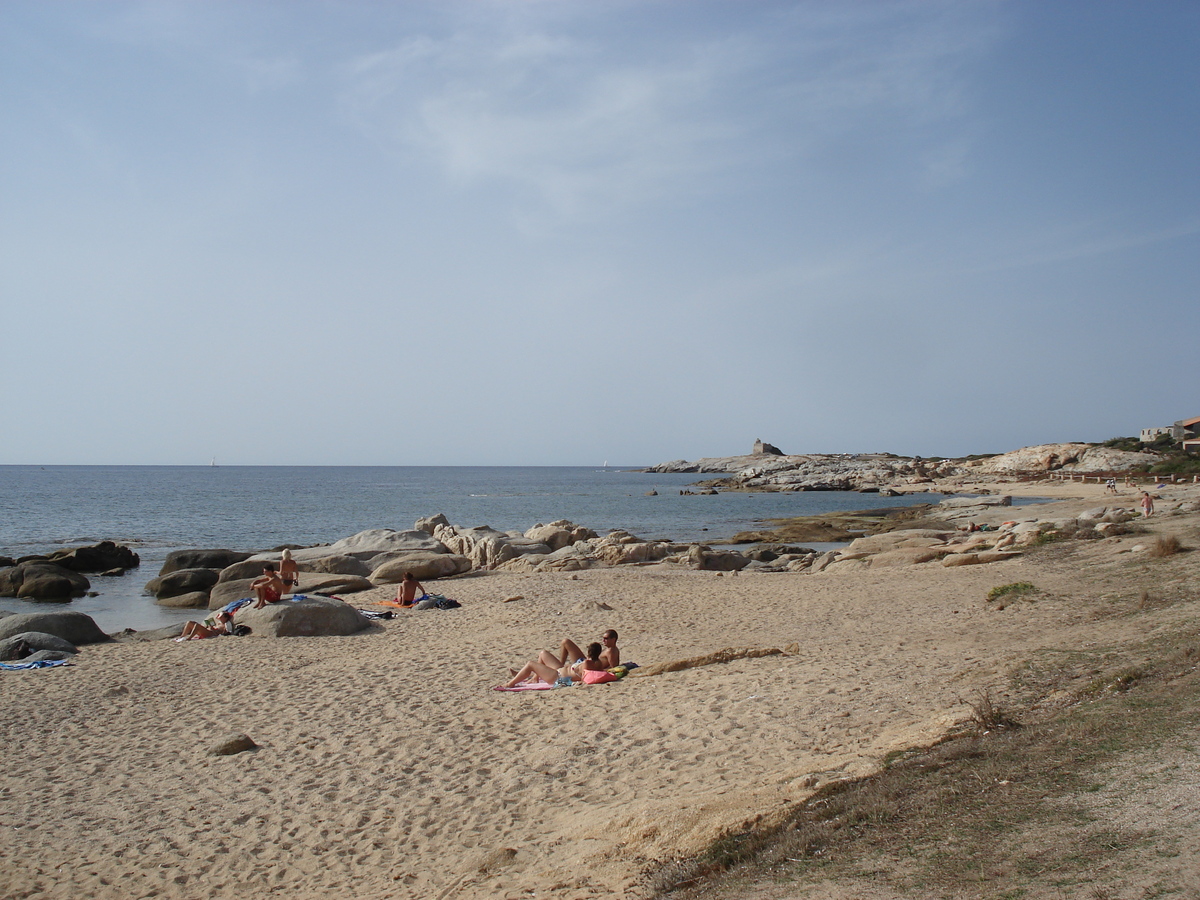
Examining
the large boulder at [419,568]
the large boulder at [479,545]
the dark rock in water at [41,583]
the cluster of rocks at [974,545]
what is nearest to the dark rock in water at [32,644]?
the large boulder at [419,568]

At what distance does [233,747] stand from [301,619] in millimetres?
A: 7581

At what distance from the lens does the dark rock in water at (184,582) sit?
85.1ft

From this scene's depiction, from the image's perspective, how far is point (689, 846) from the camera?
5.62 meters

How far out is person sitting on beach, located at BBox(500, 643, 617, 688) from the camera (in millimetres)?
11570

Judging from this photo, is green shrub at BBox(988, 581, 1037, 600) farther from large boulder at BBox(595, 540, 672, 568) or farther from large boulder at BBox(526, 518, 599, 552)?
large boulder at BBox(526, 518, 599, 552)

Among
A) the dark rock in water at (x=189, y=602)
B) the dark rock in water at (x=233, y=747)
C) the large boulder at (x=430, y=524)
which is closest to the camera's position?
the dark rock in water at (x=233, y=747)

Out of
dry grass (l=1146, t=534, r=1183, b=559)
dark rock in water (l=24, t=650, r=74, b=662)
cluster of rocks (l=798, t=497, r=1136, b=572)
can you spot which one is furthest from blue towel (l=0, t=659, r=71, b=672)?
dry grass (l=1146, t=534, r=1183, b=559)

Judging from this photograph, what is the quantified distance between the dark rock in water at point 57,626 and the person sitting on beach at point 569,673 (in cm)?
1042

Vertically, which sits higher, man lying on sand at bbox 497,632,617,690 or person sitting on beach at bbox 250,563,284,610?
person sitting on beach at bbox 250,563,284,610

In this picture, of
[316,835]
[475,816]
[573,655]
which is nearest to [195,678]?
[573,655]

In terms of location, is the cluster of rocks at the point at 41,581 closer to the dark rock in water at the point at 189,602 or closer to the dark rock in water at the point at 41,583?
the dark rock in water at the point at 41,583

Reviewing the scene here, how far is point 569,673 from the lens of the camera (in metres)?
11.8

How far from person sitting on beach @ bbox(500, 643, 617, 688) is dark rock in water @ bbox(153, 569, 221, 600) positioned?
18432 mm

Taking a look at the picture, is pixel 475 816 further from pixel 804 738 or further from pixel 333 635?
pixel 333 635
